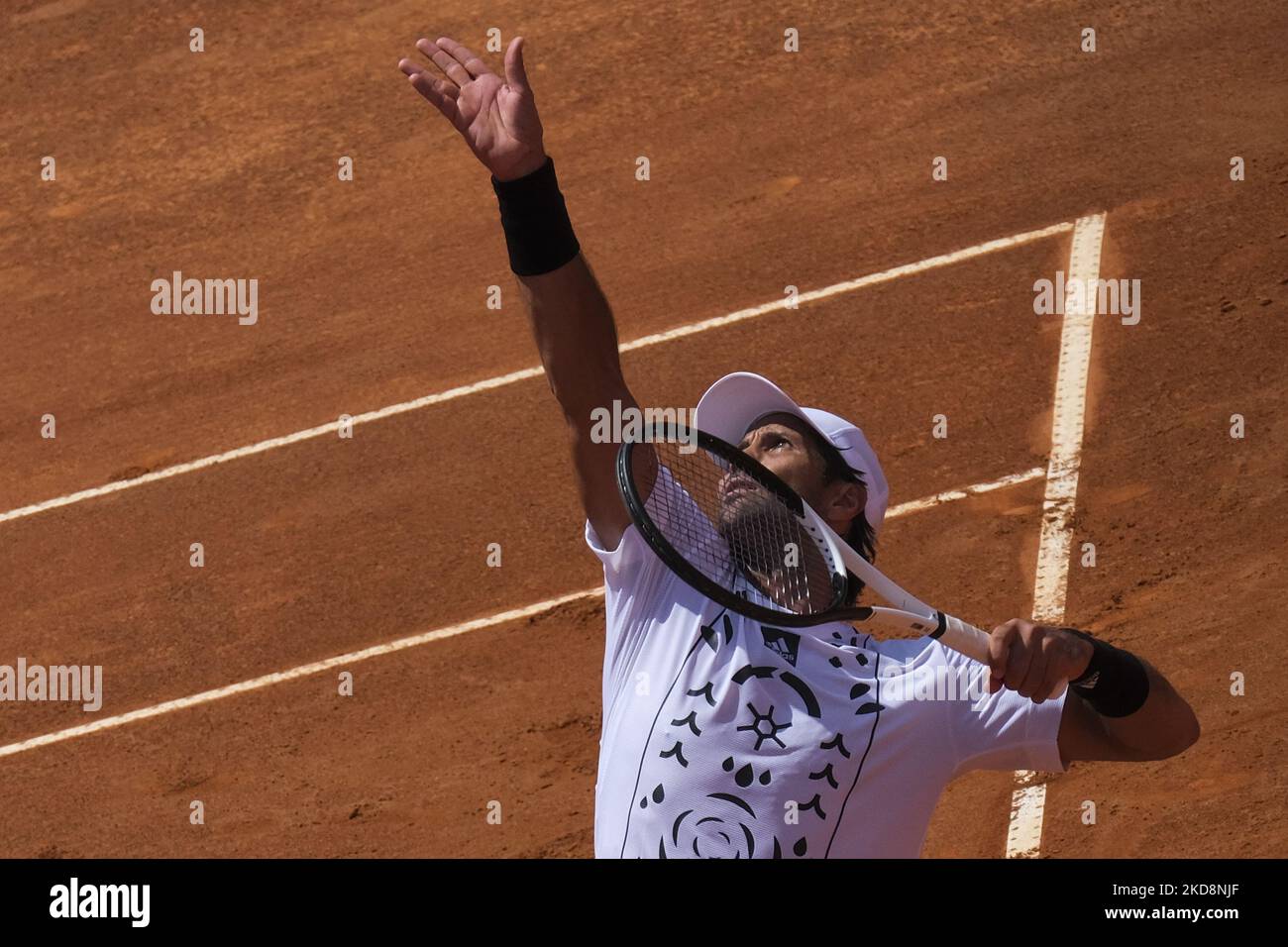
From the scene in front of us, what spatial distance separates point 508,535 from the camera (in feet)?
30.8

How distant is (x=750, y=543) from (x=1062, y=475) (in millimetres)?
4991

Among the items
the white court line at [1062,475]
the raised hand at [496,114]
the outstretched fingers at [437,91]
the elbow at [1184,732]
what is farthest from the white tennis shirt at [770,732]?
the white court line at [1062,475]

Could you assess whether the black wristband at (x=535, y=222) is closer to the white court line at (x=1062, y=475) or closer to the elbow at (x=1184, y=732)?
the elbow at (x=1184, y=732)

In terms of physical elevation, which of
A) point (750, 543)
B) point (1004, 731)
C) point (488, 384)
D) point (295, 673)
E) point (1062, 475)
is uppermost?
point (488, 384)

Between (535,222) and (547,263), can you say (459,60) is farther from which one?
(547,263)

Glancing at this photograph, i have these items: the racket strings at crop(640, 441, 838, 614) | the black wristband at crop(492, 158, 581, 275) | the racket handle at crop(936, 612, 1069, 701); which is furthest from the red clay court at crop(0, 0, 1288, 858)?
the black wristband at crop(492, 158, 581, 275)

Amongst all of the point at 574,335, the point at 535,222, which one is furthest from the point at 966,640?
the point at 535,222

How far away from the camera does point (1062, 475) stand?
29.9 ft

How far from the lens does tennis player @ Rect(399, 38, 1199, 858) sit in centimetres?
419

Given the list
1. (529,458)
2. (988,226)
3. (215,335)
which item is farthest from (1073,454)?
(215,335)

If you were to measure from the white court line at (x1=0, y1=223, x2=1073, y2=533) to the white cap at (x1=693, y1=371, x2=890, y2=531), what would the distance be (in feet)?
16.8

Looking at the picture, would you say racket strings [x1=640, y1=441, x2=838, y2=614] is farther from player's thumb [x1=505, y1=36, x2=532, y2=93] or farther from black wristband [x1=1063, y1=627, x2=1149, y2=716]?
player's thumb [x1=505, y1=36, x2=532, y2=93]

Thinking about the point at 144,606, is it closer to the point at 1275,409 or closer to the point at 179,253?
the point at 179,253

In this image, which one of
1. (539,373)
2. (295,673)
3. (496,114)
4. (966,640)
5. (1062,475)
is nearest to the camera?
(966,640)
